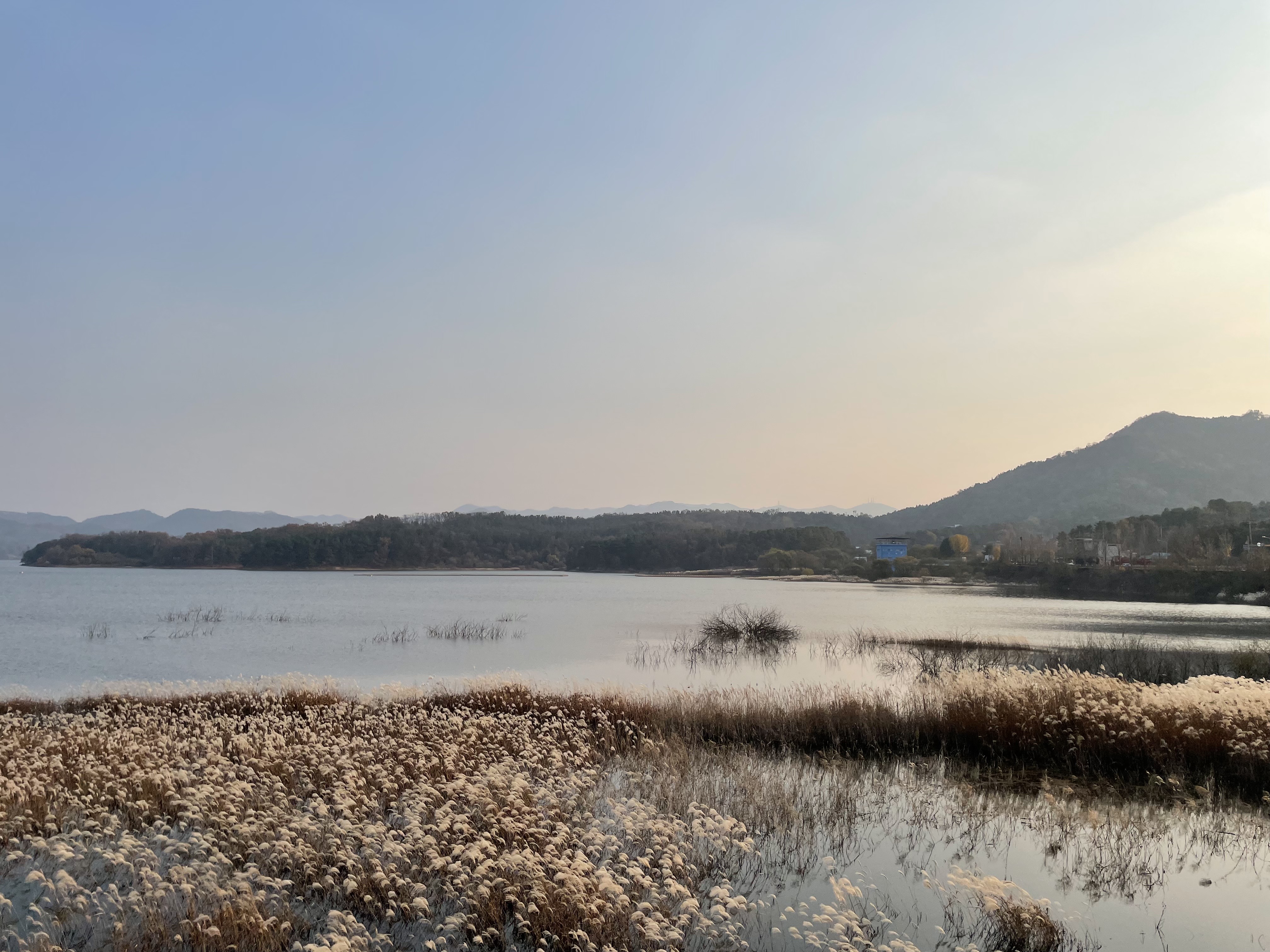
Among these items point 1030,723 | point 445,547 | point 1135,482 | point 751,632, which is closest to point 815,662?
point 751,632

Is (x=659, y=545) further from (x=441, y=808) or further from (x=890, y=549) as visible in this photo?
(x=441, y=808)

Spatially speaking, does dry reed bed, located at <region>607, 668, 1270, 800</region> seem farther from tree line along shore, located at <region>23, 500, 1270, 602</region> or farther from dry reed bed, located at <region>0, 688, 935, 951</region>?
tree line along shore, located at <region>23, 500, 1270, 602</region>

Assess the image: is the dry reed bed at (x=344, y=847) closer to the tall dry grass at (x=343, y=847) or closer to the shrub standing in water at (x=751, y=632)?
the tall dry grass at (x=343, y=847)

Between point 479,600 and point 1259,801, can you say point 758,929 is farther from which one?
point 479,600

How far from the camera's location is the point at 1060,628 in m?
40.0

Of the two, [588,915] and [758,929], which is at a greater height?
[588,915]

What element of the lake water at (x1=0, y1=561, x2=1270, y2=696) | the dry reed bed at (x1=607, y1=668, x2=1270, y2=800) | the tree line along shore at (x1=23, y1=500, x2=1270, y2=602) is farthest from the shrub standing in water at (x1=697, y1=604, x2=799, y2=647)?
the tree line along shore at (x1=23, y1=500, x2=1270, y2=602)

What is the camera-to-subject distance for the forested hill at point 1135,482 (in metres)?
165

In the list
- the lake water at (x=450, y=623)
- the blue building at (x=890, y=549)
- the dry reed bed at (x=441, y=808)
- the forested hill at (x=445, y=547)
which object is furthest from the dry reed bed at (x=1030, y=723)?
the blue building at (x=890, y=549)

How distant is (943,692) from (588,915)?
1200cm

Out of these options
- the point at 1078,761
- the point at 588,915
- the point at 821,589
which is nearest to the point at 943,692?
the point at 1078,761

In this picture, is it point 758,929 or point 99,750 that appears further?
point 99,750

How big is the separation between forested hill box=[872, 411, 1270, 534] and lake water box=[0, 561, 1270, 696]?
320 feet

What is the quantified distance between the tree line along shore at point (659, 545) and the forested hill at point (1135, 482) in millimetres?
15574
